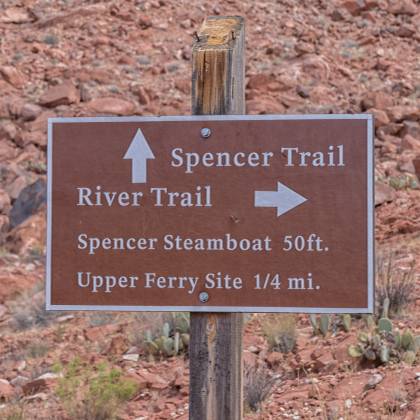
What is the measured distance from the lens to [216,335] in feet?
9.57

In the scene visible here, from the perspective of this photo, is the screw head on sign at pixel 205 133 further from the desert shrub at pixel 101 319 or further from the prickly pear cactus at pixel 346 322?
the desert shrub at pixel 101 319

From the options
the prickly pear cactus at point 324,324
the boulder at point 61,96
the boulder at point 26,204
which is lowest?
the prickly pear cactus at point 324,324

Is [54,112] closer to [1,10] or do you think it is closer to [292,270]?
[1,10]

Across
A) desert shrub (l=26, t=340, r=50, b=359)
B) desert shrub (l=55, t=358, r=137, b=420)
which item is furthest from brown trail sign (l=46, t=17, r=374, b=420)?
desert shrub (l=26, t=340, r=50, b=359)

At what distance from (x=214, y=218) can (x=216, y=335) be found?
43 cm

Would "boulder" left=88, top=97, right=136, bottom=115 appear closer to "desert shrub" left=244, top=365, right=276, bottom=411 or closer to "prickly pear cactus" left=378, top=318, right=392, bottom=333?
"prickly pear cactus" left=378, top=318, right=392, bottom=333

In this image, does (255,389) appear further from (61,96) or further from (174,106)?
(61,96)

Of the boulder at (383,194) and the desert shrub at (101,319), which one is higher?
the boulder at (383,194)

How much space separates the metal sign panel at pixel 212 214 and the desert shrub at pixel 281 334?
3.54m

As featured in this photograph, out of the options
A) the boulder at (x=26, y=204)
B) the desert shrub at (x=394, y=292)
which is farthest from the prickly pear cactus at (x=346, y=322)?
the boulder at (x=26, y=204)

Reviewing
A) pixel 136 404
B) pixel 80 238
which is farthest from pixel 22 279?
pixel 80 238

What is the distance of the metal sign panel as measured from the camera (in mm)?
2793

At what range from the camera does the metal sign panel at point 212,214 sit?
2.79 metres

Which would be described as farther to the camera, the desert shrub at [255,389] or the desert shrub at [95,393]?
the desert shrub at [95,393]
